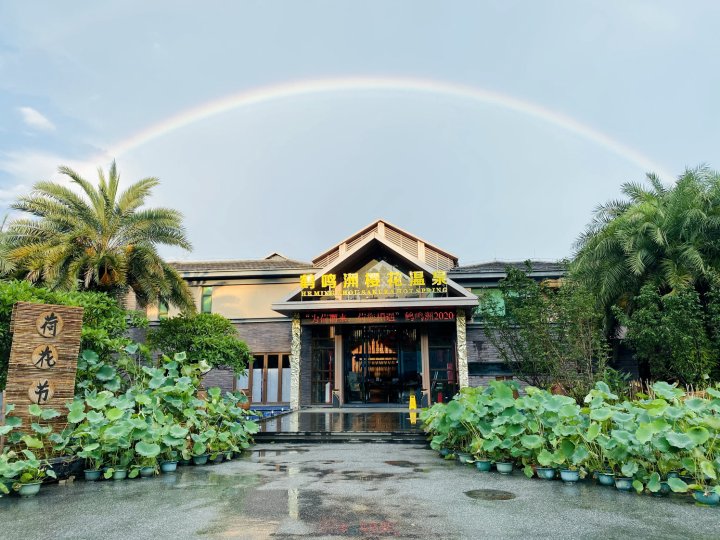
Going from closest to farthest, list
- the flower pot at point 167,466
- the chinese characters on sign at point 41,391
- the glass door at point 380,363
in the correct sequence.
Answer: the chinese characters on sign at point 41,391, the flower pot at point 167,466, the glass door at point 380,363

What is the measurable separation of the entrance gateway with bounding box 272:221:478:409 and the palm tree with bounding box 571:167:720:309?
5051 millimetres

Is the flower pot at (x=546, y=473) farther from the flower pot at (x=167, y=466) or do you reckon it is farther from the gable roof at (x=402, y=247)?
the gable roof at (x=402, y=247)

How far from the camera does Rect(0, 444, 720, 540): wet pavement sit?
475cm

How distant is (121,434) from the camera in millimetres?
7223

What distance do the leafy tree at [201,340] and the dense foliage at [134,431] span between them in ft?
20.6

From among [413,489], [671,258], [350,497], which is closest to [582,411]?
[413,489]

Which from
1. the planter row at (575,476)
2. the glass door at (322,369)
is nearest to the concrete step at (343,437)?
the planter row at (575,476)

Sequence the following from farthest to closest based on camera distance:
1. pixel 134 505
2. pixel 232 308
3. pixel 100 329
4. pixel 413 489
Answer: pixel 232 308, pixel 100 329, pixel 413 489, pixel 134 505

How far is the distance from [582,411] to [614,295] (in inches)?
472

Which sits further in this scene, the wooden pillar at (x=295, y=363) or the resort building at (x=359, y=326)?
the wooden pillar at (x=295, y=363)

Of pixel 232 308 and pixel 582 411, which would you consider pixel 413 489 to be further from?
pixel 232 308

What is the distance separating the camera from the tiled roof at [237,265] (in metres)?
25.6

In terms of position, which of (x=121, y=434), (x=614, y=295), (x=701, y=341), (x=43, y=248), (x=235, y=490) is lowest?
(x=235, y=490)

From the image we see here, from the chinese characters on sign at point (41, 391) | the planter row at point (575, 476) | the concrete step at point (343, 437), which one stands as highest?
the chinese characters on sign at point (41, 391)
